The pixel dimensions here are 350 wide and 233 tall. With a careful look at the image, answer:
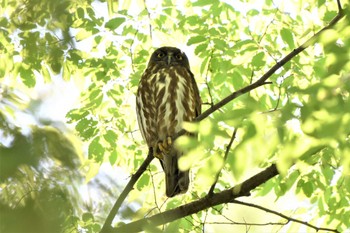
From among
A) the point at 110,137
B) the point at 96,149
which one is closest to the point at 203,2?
the point at 110,137

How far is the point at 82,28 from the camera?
5.29 m

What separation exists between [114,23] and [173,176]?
145 cm

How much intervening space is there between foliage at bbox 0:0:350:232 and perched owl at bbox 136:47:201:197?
0.18 metres

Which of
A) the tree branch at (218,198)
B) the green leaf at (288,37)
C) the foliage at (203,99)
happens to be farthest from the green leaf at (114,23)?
the tree branch at (218,198)

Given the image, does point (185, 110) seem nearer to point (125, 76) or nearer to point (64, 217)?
point (125, 76)

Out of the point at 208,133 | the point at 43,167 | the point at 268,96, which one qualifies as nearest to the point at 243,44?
the point at 268,96

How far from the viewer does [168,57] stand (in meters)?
5.67

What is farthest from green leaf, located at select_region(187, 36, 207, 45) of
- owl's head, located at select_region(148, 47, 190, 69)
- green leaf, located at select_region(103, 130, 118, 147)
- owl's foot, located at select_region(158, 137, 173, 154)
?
green leaf, located at select_region(103, 130, 118, 147)

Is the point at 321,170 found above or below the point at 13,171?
above

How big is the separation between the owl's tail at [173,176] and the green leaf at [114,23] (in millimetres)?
1225

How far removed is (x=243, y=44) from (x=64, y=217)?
→ 317 centimetres

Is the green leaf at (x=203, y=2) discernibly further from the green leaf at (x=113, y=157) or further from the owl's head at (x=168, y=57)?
the green leaf at (x=113, y=157)

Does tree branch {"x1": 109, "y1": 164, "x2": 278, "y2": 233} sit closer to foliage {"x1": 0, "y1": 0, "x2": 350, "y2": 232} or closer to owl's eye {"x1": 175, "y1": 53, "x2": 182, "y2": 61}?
foliage {"x1": 0, "y1": 0, "x2": 350, "y2": 232}

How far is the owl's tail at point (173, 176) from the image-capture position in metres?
4.95
